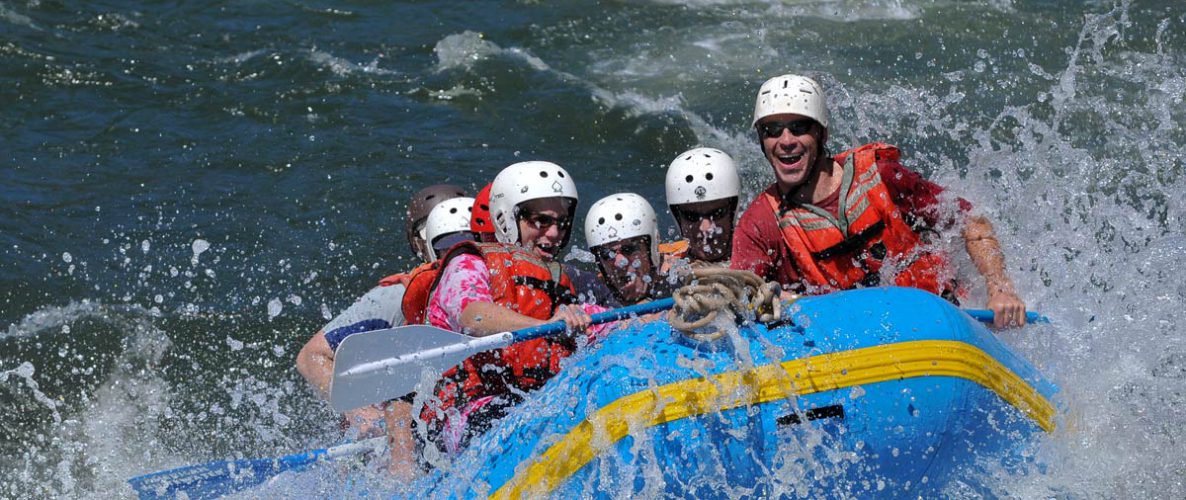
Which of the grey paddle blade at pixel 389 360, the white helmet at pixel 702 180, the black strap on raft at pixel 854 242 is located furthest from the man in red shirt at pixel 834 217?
the grey paddle blade at pixel 389 360

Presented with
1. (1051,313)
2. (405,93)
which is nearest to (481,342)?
(1051,313)

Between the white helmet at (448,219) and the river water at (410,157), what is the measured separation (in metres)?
1.46

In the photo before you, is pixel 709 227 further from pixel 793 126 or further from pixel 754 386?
pixel 754 386

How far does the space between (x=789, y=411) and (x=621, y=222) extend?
5.37 feet

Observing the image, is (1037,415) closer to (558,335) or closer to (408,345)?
(558,335)

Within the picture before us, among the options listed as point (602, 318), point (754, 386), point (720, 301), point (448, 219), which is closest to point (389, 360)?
point (602, 318)

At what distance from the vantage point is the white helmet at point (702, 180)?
6.35 metres

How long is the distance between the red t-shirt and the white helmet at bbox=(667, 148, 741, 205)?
0.70 m

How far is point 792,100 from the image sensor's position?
5551mm

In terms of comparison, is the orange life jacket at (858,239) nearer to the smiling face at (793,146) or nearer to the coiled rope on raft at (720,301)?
the smiling face at (793,146)

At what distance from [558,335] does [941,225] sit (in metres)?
1.71

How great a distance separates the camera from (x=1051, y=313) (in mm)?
5820

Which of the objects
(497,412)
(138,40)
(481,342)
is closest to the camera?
(481,342)

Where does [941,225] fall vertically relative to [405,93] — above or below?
above
